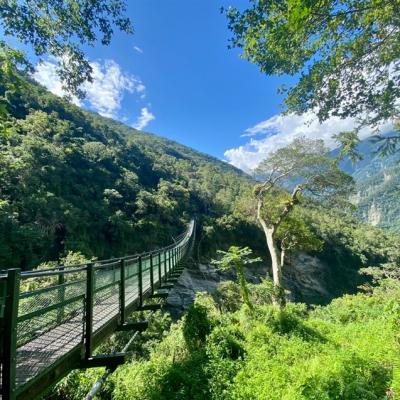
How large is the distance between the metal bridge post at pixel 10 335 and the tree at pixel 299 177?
36.0 ft

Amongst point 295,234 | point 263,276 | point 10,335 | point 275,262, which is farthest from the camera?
point 263,276

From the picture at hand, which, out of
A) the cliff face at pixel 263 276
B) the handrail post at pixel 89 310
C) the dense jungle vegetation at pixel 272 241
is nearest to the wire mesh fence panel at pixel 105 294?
the handrail post at pixel 89 310

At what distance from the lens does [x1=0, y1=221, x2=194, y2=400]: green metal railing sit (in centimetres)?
166

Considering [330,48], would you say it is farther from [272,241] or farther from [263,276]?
→ [263,276]

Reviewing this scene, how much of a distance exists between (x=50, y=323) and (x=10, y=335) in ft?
2.34

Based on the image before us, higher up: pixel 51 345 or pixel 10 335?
pixel 10 335

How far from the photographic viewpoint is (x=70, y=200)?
22797 mm

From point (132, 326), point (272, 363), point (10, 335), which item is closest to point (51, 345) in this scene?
point (10, 335)

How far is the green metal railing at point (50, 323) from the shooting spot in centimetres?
166

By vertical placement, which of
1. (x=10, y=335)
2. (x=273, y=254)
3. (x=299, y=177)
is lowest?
(x=273, y=254)

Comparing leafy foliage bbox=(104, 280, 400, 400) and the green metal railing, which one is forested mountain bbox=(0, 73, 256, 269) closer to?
the green metal railing

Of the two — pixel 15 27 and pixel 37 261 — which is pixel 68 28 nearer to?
pixel 15 27

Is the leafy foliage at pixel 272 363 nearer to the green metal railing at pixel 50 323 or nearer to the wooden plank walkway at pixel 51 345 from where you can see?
the green metal railing at pixel 50 323

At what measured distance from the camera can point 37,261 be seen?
1677cm
